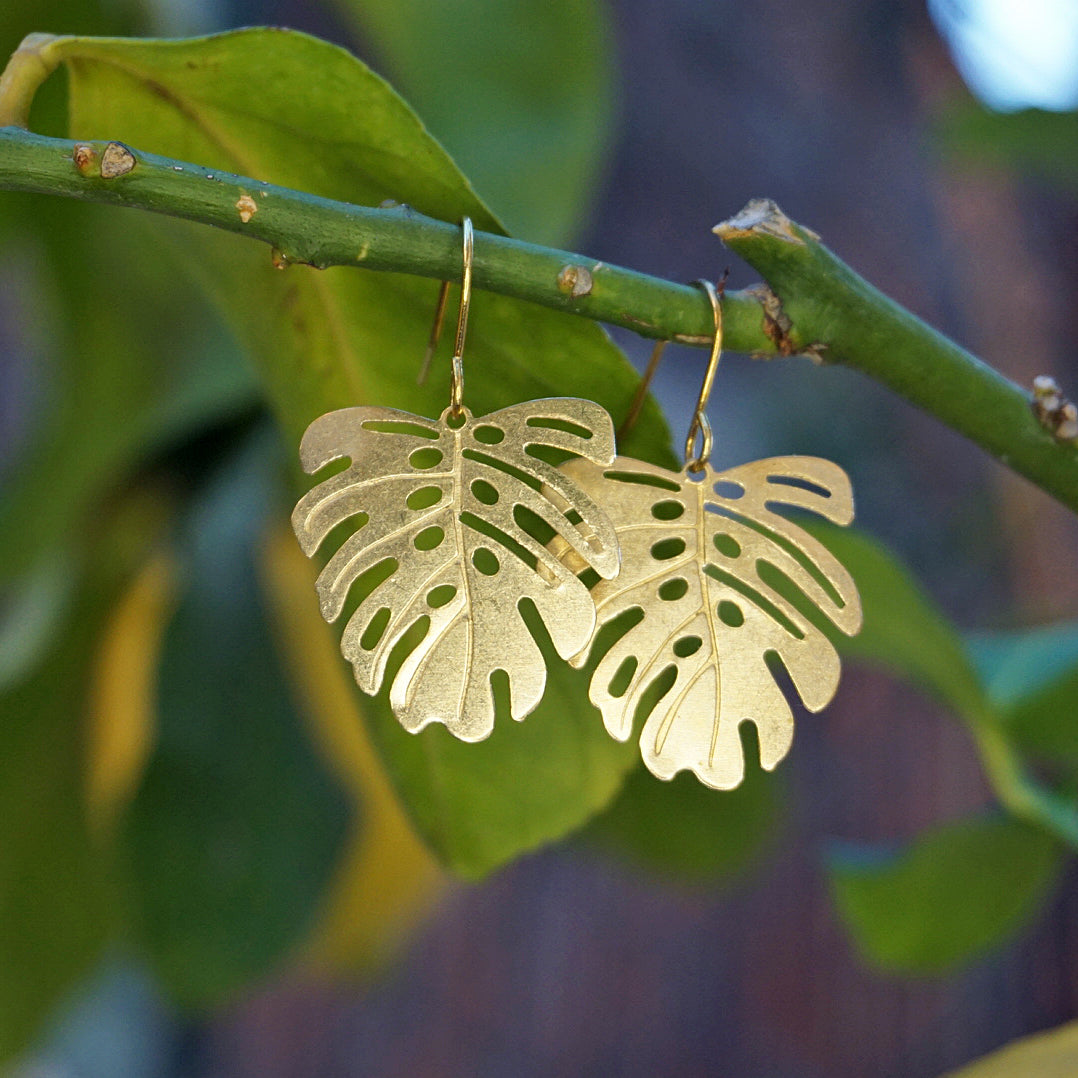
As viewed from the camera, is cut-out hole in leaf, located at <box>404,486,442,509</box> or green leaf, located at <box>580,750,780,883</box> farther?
green leaf, located at <box>580,750,780,883</box>

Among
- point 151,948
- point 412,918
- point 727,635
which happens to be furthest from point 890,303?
point 412,918

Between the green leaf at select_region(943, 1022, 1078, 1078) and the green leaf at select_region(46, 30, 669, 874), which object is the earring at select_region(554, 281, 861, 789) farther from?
the green leaf at select_region(943, 1022, 1078, 1078)

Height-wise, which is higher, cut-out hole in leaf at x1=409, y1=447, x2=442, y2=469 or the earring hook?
cut-out hole in leaf at x1=409, y1=447, x2=442, y2=469

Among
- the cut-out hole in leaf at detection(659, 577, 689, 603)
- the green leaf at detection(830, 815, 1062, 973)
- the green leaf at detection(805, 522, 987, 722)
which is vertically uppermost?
the cut-out hole in leaf at detection(659, 577, 689, 603)

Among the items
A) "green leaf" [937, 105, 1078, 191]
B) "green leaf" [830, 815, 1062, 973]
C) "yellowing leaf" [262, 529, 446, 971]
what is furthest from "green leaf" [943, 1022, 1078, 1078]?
"green leaf" [937, 105, 1078, 191]

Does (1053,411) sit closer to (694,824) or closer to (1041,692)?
(1041,692)

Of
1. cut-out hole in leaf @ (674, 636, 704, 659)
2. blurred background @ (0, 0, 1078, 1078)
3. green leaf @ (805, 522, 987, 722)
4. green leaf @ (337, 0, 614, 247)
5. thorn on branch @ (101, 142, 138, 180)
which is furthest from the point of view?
blurred background @ (0, 0, 1078, 1078)
